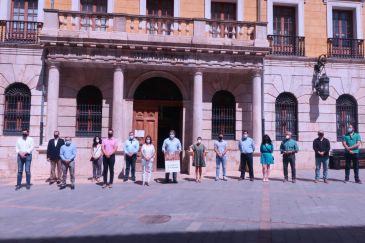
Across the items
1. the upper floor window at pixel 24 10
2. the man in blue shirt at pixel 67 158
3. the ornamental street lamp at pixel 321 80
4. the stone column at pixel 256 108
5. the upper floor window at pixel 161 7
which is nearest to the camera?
the man in blue shirt at pixel 67 158

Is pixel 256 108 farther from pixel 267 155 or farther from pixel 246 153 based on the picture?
pixel 267 155

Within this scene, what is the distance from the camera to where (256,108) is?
14406 mm

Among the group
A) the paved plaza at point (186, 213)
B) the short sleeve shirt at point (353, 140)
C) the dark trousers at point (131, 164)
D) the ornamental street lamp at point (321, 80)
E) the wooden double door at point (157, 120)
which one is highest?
the ornamental street lamp at point (321, 80)

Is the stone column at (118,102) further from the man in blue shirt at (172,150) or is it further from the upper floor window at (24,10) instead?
the upper floor window at (24,10)

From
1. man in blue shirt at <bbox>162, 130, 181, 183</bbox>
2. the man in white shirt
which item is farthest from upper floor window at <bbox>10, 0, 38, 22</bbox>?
man in blue shirt at <bbox>162, 130, 181, 183</bbox>

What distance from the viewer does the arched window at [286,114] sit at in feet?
51.7

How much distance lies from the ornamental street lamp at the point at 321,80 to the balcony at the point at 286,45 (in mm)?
923

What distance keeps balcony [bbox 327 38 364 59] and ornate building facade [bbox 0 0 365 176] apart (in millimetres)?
49

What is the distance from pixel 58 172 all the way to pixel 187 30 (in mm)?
7664

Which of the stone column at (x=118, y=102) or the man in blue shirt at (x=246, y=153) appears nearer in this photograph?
the man in blue shirt at (x=246, y=153)

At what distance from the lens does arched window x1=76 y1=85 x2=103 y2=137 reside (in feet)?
48.4

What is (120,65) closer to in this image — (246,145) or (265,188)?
(246,145)

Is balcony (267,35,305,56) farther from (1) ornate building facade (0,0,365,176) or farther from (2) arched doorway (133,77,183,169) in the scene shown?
(2) arched doorway (133,77,183,169)

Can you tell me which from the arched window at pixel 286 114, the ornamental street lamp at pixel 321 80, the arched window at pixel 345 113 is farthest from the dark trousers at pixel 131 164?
the arched window at pixel 345 113
